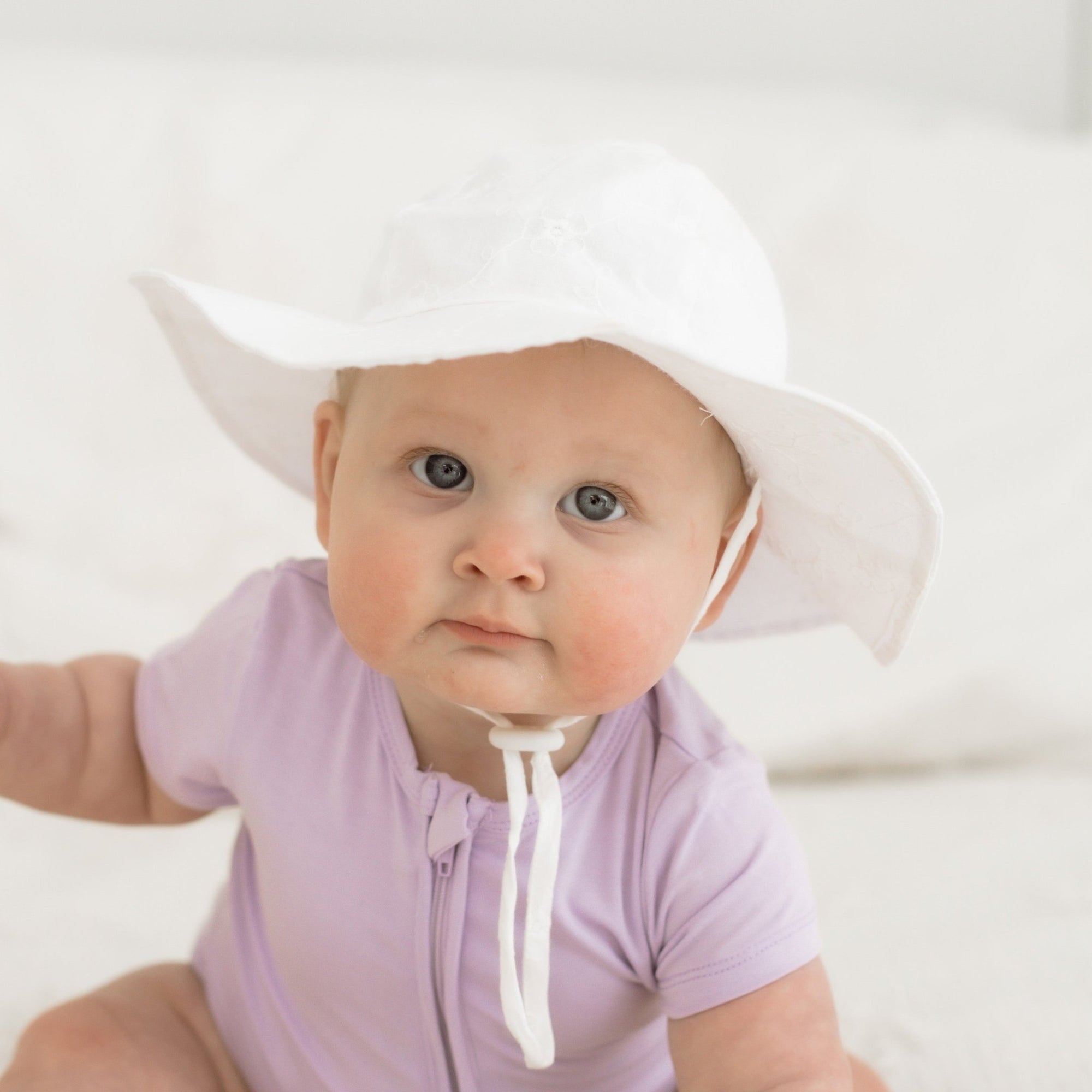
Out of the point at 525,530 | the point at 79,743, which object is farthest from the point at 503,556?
the point at 79,743

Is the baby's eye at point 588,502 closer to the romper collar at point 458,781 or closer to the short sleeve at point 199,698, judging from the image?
the romper collar at point 458,781

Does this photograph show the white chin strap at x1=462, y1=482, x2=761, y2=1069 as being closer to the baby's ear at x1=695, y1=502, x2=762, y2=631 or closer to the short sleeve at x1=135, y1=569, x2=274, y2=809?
the baby's ear at x1=695, y1=502, x2=762, y2=631

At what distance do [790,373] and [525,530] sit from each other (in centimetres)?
81

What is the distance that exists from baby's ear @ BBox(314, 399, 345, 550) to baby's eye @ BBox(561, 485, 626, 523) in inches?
6.0

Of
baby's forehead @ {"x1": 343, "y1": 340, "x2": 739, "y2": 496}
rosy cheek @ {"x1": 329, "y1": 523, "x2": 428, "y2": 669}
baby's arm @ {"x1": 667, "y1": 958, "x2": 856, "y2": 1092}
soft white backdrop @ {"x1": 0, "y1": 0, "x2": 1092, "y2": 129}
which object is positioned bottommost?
baby's arm @ {"x1": 667, "y1": 958, "x2": 856, "y2": 1092}

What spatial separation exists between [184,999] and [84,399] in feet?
2.09

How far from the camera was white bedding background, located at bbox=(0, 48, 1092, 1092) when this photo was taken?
50.1 inches

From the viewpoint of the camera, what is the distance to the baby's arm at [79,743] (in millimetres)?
882

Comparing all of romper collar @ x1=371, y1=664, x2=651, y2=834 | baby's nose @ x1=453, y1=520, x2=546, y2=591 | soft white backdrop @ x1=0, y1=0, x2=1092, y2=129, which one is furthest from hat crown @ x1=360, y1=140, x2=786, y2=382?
soft white backdrop @ x1=0, y1=0, x2=1092, y2=129

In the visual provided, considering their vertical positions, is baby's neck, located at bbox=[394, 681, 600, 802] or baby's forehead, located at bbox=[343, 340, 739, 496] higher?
baby's forehead, located at bbox=[343, 340, 739, 496]

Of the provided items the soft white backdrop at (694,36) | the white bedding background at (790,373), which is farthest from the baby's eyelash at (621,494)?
the soft white backdrop at (694,36)

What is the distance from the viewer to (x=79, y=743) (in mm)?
906

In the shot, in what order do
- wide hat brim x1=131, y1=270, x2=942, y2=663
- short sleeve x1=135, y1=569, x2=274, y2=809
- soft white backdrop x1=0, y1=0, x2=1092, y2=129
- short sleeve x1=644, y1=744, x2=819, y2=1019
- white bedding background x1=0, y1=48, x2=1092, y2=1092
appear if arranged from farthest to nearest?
soft white backdrop x1=0, y1=0, x2=1092, y2=129, white bedding background x1=0, y1=48, x2=1092, y2=1092, short sleeve x1=135, y1=569, x2=274, y2=809, short sleeve x1=644, y1=744, x2=819, y2=1019, wide hat brim x1=131, y1=270, x2=942, y2=663

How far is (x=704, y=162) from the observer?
1502mm
